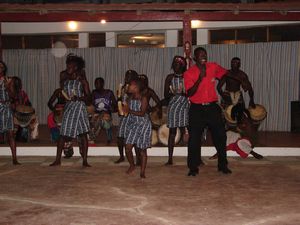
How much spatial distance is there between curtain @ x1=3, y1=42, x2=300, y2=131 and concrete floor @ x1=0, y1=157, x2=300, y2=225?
3.61 m

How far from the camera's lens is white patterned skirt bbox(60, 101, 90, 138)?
750 centimetres

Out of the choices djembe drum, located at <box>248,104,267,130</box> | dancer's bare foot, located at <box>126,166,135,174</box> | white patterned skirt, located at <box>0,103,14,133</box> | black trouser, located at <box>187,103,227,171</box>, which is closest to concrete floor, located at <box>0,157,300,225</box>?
dancer's bare foot, located at <box>126,166,135,174</box>

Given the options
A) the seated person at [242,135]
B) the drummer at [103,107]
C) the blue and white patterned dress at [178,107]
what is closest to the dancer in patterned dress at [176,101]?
the blue and white patterned dress at [178,107]

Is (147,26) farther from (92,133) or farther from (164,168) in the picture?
(164,168)

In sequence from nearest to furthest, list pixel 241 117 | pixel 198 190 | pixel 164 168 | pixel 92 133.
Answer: pixel 198 190 < pixel 164 168 < pixel 241 117 < pixel 92 133

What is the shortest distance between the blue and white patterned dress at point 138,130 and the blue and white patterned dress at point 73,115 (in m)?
1.00

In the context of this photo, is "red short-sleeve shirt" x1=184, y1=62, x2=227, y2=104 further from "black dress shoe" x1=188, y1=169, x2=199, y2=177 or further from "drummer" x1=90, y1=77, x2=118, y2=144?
"drummer" x1=90, y1=77, x2=118, y2=144

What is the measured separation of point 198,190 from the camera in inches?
236

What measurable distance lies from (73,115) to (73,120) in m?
0.08

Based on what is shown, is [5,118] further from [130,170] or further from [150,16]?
[150,16]

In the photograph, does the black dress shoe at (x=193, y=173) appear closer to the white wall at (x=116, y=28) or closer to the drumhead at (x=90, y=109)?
the drumhead at (x=90, y=109)

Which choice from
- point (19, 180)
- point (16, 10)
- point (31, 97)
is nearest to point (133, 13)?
point (16, 10)

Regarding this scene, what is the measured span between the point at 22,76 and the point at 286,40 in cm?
728

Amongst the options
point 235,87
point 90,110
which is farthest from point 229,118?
point 90,110
